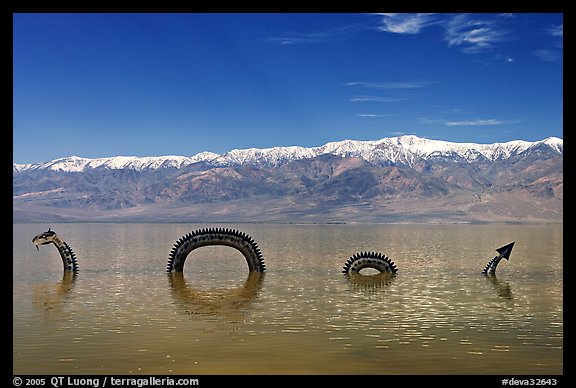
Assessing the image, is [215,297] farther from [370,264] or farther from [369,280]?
[370,264]

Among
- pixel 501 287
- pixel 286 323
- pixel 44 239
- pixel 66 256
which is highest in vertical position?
pixel 44 239

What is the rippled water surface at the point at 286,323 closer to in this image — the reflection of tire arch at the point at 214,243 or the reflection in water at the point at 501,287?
the reflection in water at the point at 501,287

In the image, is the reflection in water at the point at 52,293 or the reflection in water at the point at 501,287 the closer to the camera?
the reflection in water at the point at 52,293

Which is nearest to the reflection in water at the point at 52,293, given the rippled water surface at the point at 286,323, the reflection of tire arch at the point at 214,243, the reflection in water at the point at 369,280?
Answer: the rippled water surface at the point at 286,323

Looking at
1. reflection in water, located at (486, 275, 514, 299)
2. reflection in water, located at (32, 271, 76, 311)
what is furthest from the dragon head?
reflection in water, located at (486, 275, 514, 299)

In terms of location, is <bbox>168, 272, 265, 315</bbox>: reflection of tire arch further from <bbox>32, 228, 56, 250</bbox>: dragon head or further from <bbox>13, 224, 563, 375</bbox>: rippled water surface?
<bbox>32, 228, 56, 250</bbox>: dragon head

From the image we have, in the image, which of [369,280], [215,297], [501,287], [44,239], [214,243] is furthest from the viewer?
[44,239]

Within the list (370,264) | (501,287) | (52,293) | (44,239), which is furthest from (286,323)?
(44,239)
